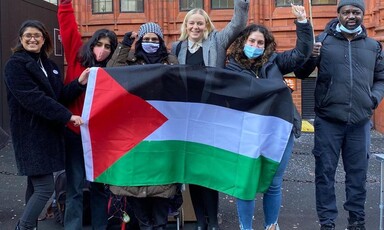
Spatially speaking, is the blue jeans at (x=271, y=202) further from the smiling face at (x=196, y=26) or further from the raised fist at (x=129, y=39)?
the raised fist at (x=129, y=39)

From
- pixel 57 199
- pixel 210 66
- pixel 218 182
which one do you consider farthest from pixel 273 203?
pixel 57 199

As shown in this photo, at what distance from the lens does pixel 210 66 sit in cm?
451

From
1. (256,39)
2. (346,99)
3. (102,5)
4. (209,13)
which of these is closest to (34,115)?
(256,39)

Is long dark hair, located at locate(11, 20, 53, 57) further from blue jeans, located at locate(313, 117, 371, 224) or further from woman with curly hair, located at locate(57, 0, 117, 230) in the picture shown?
blue jeans, located at locate(313, 117, 371, 224)

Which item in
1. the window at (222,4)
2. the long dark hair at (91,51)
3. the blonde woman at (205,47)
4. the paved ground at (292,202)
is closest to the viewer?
the long dark hair at (91,51)

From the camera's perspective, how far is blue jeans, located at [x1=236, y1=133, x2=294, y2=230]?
4.34 meters

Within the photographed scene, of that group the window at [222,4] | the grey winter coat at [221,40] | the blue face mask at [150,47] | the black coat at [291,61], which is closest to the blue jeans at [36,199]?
the blue face mask at [150,47]

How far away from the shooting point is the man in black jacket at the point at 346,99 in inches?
183

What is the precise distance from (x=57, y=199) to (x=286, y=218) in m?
2.49

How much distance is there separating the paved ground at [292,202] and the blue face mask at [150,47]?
1.89 metres

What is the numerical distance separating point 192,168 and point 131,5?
33.2 ft

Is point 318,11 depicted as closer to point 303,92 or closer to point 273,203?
point 303,92

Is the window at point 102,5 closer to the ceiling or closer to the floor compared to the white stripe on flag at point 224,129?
closer to the ceiling

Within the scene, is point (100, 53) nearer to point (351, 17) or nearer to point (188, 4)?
point (351, 17)
